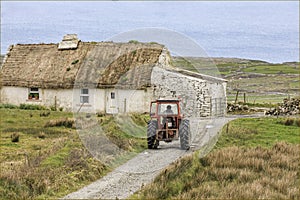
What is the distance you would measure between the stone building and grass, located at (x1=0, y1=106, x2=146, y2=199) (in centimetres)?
524

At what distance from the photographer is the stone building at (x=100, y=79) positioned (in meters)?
25.2

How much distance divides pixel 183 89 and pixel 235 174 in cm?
1262

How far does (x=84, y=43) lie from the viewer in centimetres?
3766

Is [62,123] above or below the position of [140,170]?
above

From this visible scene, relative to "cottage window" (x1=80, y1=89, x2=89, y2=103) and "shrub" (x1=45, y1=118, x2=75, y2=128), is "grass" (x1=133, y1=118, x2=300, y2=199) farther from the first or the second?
"cottage window" (x1=80, y1=89, x2=89, y2=103)

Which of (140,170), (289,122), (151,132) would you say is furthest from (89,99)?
(140,170)

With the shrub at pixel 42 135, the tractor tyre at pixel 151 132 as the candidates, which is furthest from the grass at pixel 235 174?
the shrub at pixel 42 135

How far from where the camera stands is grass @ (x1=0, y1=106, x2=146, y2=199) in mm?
10344

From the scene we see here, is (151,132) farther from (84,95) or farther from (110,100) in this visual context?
(84,95)

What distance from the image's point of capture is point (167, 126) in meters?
16.1

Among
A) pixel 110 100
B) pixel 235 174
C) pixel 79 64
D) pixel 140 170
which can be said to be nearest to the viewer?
pixel 235 174

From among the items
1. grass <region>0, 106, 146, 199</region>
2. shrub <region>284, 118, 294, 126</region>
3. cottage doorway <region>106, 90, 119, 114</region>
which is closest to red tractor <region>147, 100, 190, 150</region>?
grass <region>0, 106, 146, 199</region>

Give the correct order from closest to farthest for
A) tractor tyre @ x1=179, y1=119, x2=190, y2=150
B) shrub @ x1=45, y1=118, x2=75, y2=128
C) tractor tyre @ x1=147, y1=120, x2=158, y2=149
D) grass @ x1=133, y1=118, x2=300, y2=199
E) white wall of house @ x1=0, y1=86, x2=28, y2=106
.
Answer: grass @ x1=133, y1=118, x2=300, y2=199, tractor tyre @ x1=179, y1=119, x2=190, y2=150, tractor tyre @ x1=147, y1=120, x2=158, y2=149, shrub @ x1=45, y1=118, x2=75, y2=128, white wall of house @ x1=0, y1=86, x2=28, y2=106

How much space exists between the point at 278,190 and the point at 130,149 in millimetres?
5917
